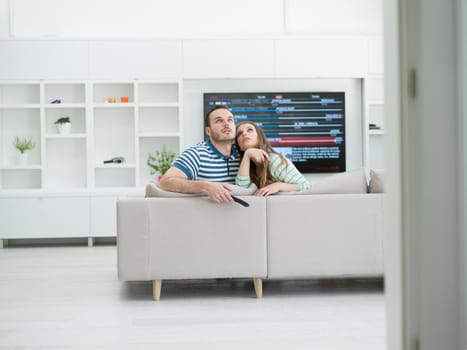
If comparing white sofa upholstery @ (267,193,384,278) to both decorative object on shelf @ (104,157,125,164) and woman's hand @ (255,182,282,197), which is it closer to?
woman's hand @ (255,182,282,197)

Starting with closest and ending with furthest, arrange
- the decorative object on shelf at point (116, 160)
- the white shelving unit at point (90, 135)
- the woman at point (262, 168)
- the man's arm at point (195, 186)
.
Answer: the man's arm at point (195, 186), the woman at point (262, 168), the white shelving unit at point (90, 135), the decorative object on shelf at point (116, 160)

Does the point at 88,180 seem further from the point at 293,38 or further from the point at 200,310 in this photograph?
the point at 200,310

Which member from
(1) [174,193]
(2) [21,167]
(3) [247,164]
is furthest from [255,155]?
(2) [21,167]

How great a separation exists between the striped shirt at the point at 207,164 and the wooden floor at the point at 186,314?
26.8 inches

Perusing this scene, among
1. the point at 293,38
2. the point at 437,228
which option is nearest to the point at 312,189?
the point at 437,228

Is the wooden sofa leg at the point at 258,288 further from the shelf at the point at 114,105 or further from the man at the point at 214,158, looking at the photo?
the shelf at the point at 114,105

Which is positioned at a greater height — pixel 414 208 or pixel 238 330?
pixel 414 208

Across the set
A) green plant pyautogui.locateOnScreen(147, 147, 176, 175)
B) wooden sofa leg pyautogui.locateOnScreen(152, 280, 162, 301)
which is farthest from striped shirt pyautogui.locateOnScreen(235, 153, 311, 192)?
green plant pyautogui.locateOnScreen(147, 147, 176, 175)

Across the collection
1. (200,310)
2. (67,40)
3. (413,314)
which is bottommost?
(200,310)

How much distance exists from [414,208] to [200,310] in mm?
1923

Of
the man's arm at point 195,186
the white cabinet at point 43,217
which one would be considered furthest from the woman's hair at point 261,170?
the white cabinet at point 43,217

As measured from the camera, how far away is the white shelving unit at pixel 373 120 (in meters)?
7.53

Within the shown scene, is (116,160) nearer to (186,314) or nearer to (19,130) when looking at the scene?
(19,130)

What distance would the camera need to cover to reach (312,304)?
3.91 metres
